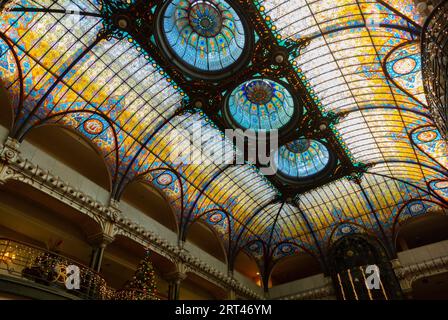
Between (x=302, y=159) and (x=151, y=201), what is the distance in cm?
1100

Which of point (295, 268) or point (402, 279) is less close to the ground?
point (295, 268)

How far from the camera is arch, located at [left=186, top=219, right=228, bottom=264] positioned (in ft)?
83.4

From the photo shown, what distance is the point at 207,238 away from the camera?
26.8 metres

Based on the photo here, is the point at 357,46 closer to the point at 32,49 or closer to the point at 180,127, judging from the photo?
the point at 180,127

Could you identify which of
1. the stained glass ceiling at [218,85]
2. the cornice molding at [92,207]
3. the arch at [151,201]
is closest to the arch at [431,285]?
the stained glass ceiling at [218,85]

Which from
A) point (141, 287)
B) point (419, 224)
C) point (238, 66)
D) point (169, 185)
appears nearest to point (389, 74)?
point (238, 66)

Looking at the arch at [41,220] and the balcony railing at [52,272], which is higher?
the arch at [41,220]

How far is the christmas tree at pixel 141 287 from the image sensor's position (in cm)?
1366

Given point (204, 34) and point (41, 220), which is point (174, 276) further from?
point (204, 34)

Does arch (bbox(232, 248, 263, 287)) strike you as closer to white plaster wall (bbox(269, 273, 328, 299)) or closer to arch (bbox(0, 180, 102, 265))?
white plaster wall (bbox(269, 273, 328, 299))

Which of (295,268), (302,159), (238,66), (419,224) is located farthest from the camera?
(295,268)

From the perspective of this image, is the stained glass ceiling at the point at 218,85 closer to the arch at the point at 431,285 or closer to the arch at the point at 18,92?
the arch at the point at 18,92

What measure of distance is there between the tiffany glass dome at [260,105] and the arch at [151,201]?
7133mm

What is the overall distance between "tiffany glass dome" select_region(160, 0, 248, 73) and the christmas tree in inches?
394
